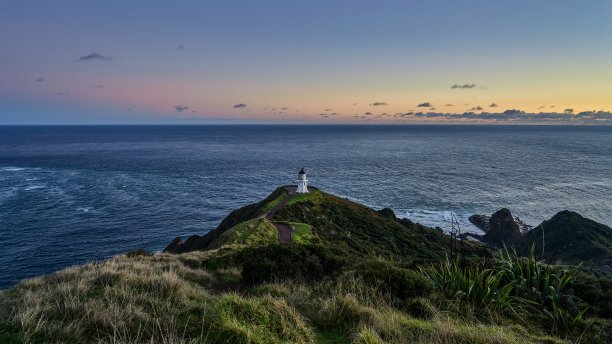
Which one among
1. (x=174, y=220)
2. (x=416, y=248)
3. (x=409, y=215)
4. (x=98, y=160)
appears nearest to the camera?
(x=416, y=248)

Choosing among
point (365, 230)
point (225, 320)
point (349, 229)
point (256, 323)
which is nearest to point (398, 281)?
point (256, 323)

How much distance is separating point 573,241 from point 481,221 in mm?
13492

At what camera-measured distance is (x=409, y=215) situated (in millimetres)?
60562

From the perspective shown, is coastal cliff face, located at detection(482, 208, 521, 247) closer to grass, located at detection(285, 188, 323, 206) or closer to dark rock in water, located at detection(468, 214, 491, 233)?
dark rock in water, located at detection(468, 214, 491, 233)

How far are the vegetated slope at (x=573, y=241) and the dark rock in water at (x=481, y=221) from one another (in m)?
6.06

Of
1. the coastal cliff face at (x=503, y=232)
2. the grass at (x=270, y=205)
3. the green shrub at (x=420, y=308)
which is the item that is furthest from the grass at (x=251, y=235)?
the coastal cliff face at (x=503, y=232)

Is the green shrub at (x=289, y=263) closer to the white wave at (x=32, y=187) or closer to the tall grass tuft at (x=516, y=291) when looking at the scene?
the tall grass tuft at (x=516, y=291)

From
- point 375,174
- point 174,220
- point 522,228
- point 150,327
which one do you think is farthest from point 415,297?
point 375,174

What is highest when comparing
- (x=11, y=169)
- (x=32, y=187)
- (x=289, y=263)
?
(x=289, y=263)

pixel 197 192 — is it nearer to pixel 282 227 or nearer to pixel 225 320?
pixel 282 227

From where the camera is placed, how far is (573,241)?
4734 cm

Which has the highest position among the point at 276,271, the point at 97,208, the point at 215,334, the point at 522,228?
the point at 215,334

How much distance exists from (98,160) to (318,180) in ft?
243

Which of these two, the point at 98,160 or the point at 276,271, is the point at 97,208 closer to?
the point at 276,271
